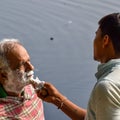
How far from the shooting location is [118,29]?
1675 millimetres

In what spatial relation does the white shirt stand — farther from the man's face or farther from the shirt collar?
the man's face

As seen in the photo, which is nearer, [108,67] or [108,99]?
[108,99]

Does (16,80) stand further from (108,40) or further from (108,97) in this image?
(108,97)

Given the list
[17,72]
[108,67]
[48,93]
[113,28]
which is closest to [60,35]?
[17,72]

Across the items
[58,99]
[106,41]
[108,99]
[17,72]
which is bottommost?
[58,99]

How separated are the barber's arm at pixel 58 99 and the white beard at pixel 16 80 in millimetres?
158

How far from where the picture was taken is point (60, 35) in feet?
14.8

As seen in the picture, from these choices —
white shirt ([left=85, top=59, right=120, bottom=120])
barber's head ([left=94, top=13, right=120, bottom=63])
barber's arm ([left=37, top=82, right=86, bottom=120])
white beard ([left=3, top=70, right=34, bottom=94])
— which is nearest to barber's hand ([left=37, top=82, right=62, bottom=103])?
barber's arm ([left=37, top=82, right=86, bottom=120])

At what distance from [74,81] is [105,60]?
229 cm

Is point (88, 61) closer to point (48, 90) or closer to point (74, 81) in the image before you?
point (74, 81)

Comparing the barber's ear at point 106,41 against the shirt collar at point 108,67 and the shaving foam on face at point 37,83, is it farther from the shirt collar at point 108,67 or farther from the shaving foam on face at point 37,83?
the shaving foam on face at point 37,83

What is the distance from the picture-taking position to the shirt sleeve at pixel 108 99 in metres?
1.46

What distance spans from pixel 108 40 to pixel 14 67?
71cm

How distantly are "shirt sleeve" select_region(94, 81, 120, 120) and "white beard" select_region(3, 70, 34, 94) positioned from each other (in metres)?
0.78
